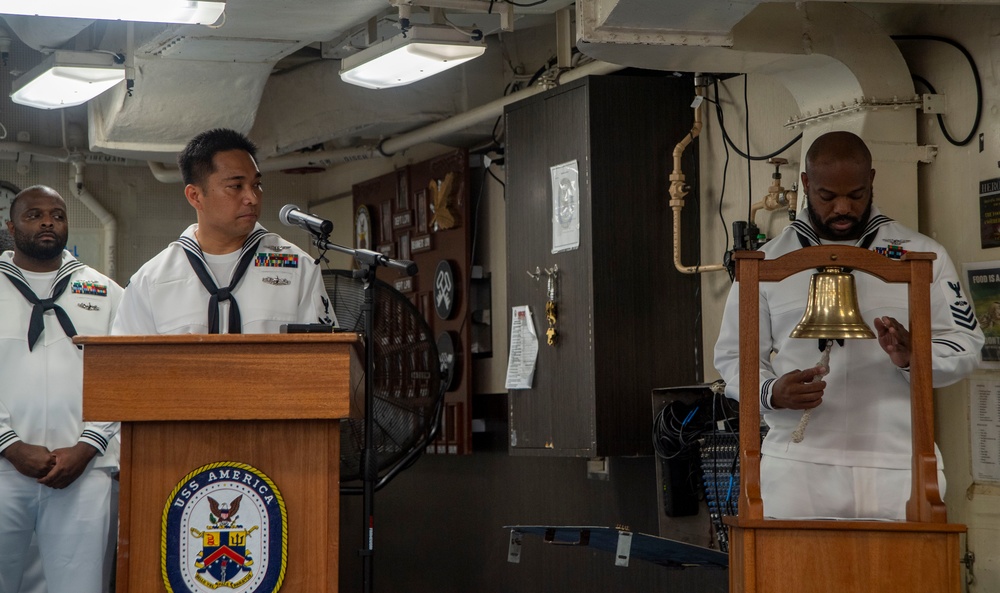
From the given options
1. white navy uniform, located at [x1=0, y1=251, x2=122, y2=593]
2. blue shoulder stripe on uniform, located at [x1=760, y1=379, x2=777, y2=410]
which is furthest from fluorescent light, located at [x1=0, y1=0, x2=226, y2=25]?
blue shoulder stripe on uniform, located at [x1=760, y1=379, x2=777, y2=410]

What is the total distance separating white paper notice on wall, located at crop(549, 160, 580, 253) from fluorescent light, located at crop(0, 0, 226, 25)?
1.89 metres

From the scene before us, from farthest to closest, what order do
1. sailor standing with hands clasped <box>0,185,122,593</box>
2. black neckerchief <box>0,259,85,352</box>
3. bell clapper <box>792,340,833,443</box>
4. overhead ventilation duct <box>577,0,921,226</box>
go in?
1. black neckerchief <box>0,259,85,352</box>
2. sailor standing with hands clasped <box>0,185,122,593</box>
3. overhead ventilation duct <box>577,0,921,226</box>
4. bell clapper <box>792,340,833,443</box>

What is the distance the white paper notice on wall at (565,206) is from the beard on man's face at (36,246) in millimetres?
2451

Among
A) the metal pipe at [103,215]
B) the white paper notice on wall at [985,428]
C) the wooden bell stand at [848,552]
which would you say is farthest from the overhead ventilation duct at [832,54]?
the metal pipe at [103,215]

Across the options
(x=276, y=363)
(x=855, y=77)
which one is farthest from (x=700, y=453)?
(x=276, y=363)

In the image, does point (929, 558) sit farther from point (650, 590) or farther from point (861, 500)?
point (650, 590)

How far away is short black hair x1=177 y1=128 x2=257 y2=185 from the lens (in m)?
3.90

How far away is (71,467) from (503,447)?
346 cm

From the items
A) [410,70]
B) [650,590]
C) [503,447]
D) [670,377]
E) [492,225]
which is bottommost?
[650,590]

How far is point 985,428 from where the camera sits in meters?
4.24

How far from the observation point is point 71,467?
443cm

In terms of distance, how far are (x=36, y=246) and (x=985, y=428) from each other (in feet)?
12.1

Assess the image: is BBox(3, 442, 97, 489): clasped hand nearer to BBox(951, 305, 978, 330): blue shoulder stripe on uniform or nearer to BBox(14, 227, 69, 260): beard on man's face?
BBox(14, 227, 69, 260): beard on man's face

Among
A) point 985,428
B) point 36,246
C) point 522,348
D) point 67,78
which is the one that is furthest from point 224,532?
point 67,78
